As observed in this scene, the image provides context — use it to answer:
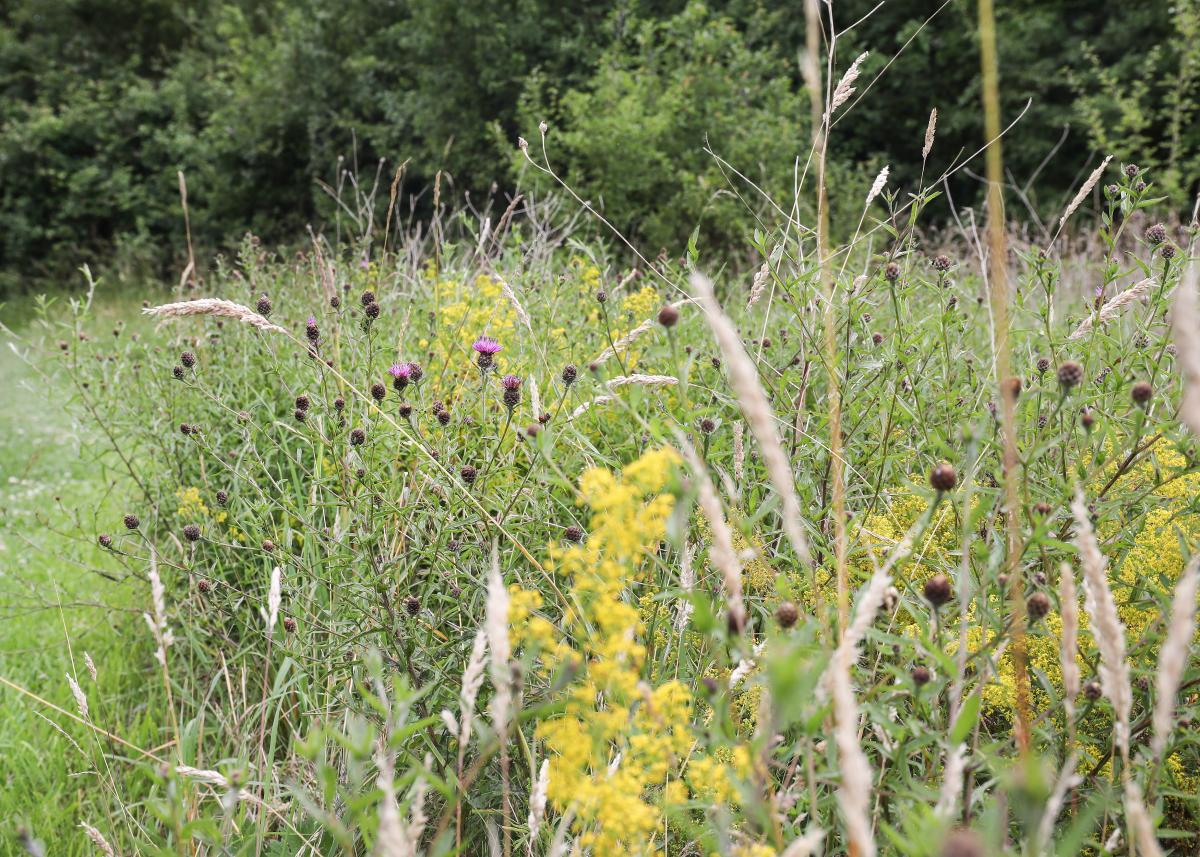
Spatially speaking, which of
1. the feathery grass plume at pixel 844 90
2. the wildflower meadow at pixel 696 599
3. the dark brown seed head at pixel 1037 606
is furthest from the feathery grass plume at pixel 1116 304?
the dark brown seed head at pixel 1037 606

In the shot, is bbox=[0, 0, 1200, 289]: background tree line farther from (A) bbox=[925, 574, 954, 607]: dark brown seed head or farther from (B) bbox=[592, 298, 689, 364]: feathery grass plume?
(A) bbox=[925, 574, 954, 607]: dark brown seed head

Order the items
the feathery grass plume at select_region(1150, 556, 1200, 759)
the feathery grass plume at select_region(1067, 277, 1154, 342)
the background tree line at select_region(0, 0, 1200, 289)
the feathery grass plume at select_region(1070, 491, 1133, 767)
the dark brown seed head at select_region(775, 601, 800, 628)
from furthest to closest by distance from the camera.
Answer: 1. the background tree line at select_region(0, 0, 1200, 289)
2. the feathery grass plume at select_region(1067, 277, 1154, 342)
3. the dark brown seed head at select_region(775, 601, 800, 628)
4. the feathery grass plume at select_region(1070, 491, 1133, 767)
5. the feathery grass plume at select_region(1150, 556, 1200, 759)

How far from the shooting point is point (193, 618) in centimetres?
238

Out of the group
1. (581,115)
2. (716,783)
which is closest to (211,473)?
(716,783)

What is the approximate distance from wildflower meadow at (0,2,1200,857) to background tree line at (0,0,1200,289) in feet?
21.0

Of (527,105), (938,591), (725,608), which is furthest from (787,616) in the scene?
(527,105)

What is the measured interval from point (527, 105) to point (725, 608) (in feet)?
35.8

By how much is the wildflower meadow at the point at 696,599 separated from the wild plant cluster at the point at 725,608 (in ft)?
0.04

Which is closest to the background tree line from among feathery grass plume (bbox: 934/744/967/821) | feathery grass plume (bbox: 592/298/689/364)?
feathery grass plume (bbox: 592/298/689/364)

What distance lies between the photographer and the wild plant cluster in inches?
34.6

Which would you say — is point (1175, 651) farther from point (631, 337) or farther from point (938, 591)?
point (631, 337)

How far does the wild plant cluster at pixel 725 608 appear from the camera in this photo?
2.89 feet

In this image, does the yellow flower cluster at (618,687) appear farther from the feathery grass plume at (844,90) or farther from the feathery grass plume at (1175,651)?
the feathery grass plume at (844,90)

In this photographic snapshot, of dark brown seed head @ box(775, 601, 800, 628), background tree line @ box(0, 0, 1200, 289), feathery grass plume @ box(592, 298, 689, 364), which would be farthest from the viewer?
background tree line @ box(0, 0, 1200, 289)
